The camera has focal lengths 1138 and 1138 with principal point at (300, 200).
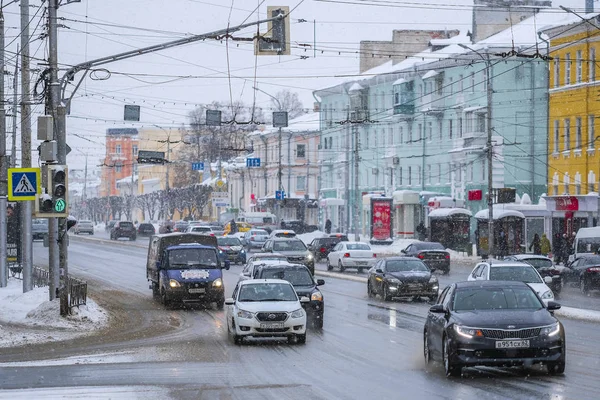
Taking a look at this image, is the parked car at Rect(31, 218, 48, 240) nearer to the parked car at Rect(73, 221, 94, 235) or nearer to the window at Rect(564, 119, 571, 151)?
the parked car at Rect(73, 221, 94, 235)

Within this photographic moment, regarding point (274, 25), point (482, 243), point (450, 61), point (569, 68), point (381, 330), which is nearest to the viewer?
point (274, 25)

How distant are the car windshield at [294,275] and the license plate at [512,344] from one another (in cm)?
1171

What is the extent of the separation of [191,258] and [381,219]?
4103 cm

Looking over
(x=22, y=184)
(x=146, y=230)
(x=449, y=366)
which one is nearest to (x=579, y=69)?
(x=22, y=184)

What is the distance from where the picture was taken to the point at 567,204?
6053 cm

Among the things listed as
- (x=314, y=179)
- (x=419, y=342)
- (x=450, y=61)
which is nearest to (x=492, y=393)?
(x=419, y=342)

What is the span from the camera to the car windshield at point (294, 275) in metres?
27.3

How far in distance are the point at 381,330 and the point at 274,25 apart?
7379mm

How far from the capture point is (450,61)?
7644 centimetres

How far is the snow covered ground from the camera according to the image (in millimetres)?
24561

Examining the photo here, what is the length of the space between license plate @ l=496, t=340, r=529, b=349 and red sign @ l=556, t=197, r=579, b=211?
45.4 metres

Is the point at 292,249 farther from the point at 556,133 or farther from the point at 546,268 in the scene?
the point at 556,133

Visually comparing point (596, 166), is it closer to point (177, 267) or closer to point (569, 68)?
point (569, 68)

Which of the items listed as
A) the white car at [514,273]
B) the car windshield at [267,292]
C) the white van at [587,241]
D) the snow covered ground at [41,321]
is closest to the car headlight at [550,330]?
the car windshield at [267,292]
